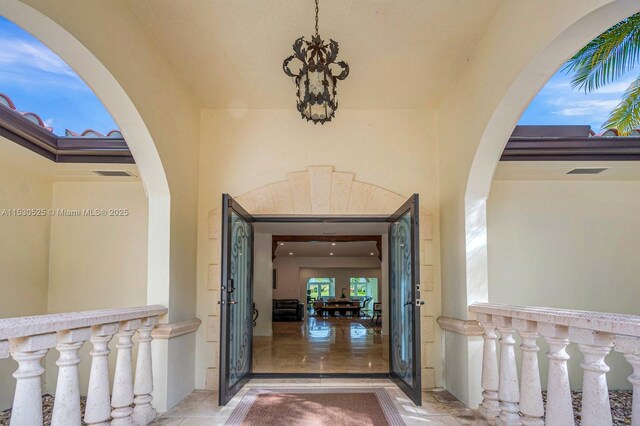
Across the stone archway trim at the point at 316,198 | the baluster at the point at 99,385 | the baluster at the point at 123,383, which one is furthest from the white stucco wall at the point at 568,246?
the baluster at the point at 99,385

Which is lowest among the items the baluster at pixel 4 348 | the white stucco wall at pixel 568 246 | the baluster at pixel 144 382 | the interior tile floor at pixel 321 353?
the interior tile floor at pixel 321 353

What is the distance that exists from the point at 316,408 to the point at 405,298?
1451 millimetres

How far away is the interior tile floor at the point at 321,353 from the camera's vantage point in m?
6.18

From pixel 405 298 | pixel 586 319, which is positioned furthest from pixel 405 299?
pixel 586 319

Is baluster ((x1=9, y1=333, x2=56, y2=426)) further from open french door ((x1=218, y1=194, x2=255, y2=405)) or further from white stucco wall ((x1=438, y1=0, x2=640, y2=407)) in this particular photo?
white stucco wall ((x1=438, y1=0, x2=640, y2=407))

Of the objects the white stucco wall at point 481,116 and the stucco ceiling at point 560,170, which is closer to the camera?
the white stucco wall at point 481,116

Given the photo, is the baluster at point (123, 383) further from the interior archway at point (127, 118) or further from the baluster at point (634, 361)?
the baluster at point (634, 361)

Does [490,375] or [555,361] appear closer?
[555,361]

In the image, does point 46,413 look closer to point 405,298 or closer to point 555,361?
point 405,298

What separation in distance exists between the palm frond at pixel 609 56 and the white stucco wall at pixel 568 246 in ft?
4.28

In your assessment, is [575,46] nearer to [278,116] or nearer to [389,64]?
[389,64]

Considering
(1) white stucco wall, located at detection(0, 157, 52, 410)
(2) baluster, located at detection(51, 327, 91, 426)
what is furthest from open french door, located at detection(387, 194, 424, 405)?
(1) white stucco wall, located at detection(0, 157, 52, 410)

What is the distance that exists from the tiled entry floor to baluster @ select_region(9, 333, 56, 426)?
5.98 feet

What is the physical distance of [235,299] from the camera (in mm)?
4910
